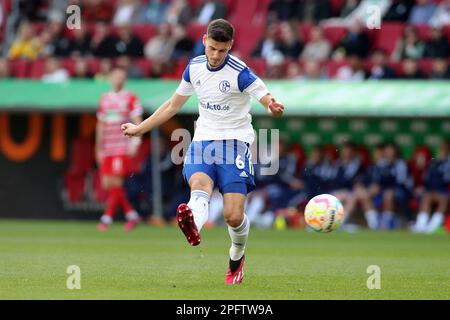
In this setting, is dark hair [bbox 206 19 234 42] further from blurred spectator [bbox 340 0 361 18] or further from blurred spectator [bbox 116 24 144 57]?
blurred spectator [bbox 116 24 144 57]

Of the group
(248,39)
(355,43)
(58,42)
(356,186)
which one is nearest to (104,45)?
(58,42)

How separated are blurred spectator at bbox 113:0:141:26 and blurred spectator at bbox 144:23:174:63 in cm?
208

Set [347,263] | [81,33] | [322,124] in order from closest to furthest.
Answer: [347,263]
[322,124]
[81,33]

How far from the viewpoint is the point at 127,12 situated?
27.8 m

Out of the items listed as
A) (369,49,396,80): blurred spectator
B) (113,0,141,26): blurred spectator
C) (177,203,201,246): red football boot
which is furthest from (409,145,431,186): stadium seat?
(177,203,201,246): red football boot

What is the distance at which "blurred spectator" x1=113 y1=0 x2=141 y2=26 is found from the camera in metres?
27.7

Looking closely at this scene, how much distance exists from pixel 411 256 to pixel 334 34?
1009 cm

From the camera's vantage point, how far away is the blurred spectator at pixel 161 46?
2527 cm

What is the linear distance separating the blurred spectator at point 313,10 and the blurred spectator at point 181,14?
8.50 feet

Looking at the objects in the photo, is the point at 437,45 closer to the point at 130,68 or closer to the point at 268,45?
the point at 268,45

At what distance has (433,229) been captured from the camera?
21.8 metres
